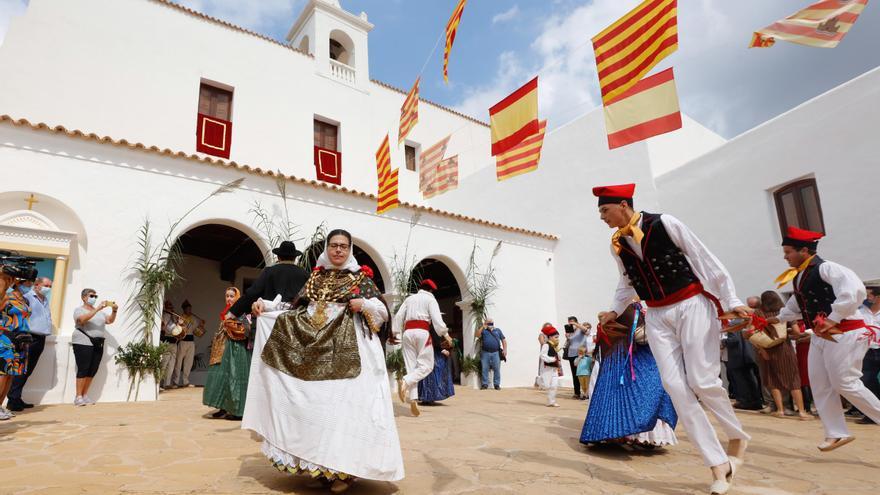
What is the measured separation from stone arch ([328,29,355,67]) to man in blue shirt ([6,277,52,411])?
1193 centimetres

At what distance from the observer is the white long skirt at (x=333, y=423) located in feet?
8.98

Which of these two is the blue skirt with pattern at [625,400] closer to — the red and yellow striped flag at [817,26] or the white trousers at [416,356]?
the white trousers at [416,356]

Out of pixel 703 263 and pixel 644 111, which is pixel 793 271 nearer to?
pixel 703 263

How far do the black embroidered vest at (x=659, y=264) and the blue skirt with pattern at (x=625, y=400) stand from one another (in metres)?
1.09

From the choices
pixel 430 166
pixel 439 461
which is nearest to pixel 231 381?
pixel 439 461

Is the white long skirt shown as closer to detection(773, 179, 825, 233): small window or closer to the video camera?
the video camera

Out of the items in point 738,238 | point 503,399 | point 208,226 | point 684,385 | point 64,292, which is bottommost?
point 503,399

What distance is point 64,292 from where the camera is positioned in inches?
277

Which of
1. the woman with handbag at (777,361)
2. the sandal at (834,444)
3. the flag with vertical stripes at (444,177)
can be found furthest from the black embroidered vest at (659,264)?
the flag with vertical stripes at (444,177)

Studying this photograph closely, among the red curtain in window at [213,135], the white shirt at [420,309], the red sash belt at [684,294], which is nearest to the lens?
the red sash belt at [684,294]

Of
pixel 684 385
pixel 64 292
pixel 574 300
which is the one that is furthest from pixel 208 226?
pixel 684 385

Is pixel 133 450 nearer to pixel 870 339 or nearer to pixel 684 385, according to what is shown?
pixel 684 385

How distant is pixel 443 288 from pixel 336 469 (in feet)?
41.3

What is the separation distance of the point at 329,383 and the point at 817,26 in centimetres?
554
